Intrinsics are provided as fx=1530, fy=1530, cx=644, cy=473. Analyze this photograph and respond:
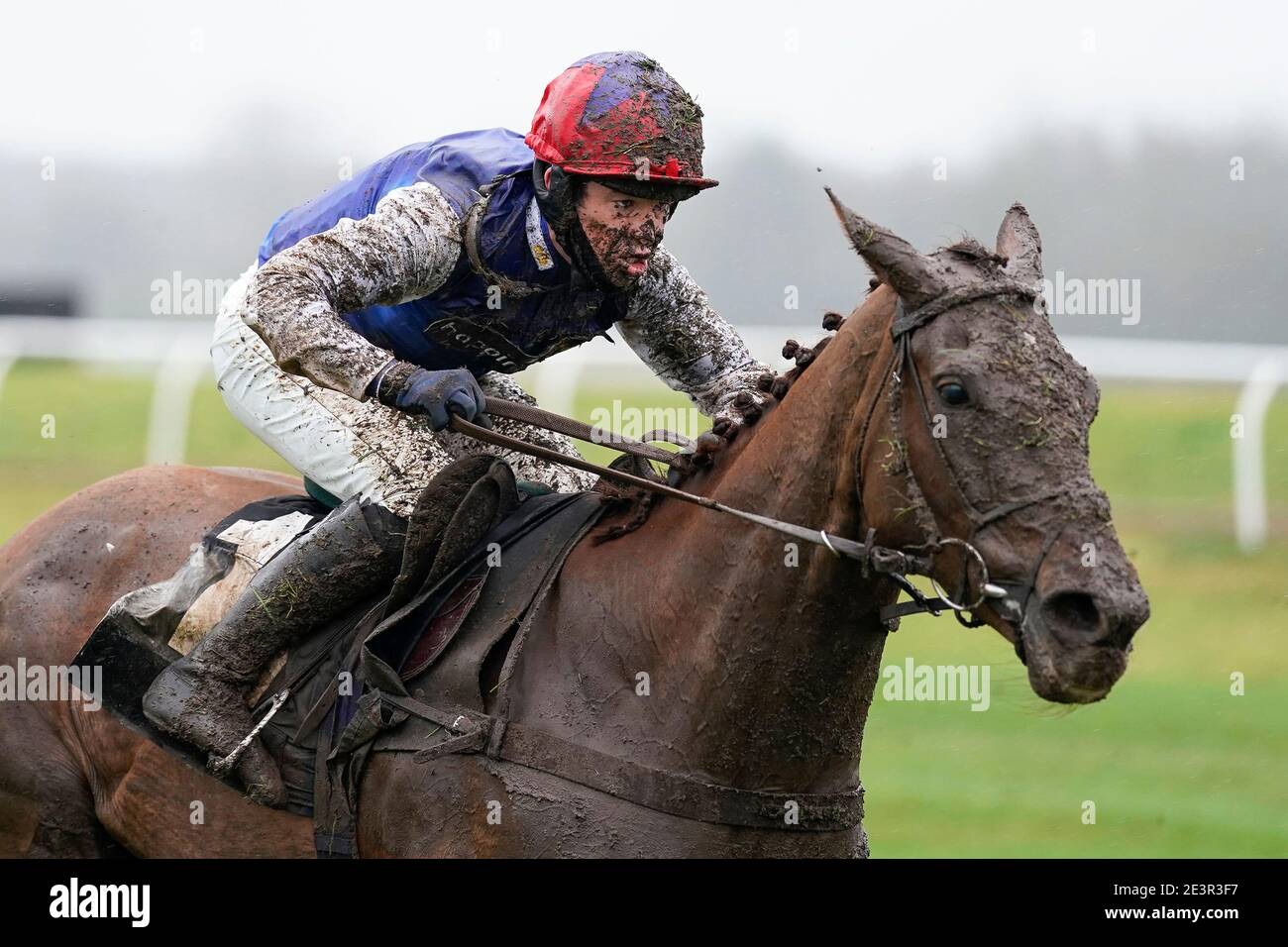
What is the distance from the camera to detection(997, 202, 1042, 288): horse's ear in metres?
3.26

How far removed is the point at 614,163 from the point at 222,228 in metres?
12.7

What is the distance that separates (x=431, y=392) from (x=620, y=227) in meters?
0.68

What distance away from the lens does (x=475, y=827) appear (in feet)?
11.5

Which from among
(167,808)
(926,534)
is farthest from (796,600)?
(167,808)

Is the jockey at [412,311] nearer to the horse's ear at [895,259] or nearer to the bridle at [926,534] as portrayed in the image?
the bridle at [926,534]

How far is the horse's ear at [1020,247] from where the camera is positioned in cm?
326

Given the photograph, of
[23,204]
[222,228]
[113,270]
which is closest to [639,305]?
[222,228]

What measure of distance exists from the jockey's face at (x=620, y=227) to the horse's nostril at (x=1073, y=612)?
59.8 inches

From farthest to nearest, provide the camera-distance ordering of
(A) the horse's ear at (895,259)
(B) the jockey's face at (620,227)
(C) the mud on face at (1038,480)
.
Result: (B) the jockey's face at (620,227), (A) the horse's ear at (895,259), (C) the mud on face at (1038,480)

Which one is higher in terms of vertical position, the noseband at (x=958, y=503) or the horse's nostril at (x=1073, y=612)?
the noseband at (x=958, y=503)

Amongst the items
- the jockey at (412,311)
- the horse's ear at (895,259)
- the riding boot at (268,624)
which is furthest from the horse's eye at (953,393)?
the riding boot at (268,624)

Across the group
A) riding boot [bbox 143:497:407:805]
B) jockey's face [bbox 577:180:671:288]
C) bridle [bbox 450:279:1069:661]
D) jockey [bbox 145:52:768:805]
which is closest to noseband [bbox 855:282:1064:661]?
bridle [bbox 450:279:1069:661]

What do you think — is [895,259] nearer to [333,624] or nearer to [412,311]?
[412,311]

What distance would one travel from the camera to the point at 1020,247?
338 cm
